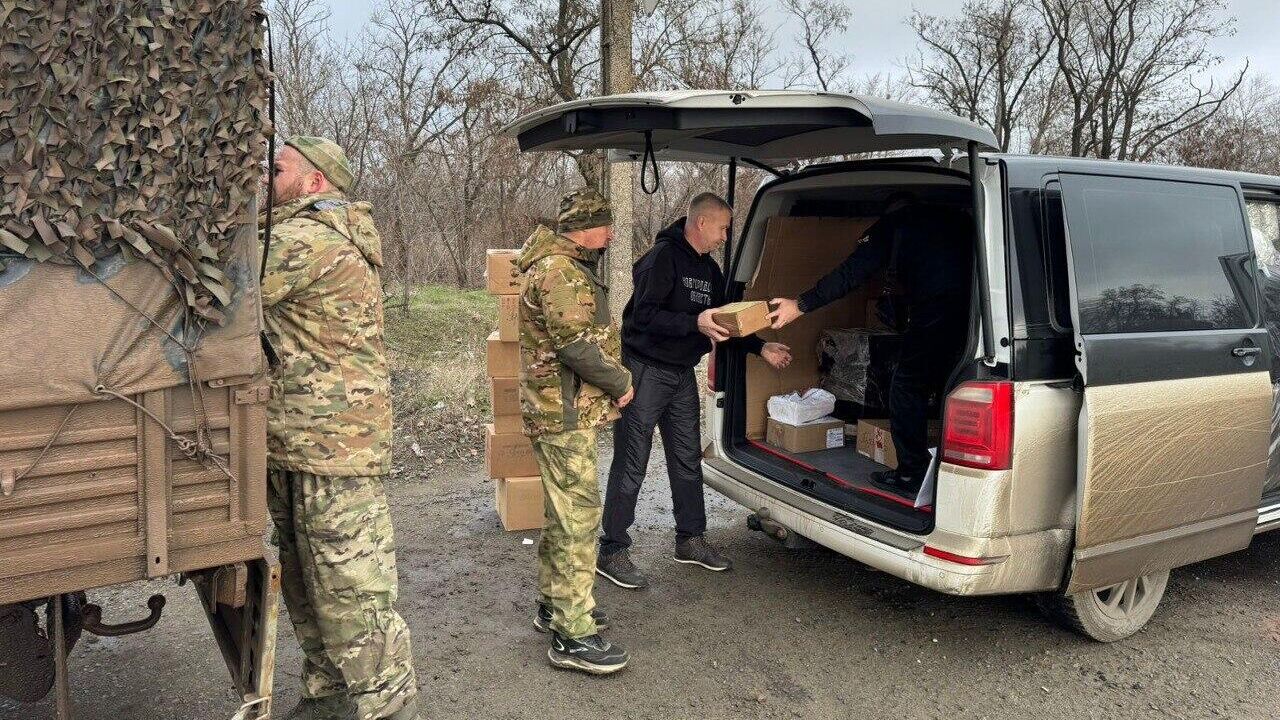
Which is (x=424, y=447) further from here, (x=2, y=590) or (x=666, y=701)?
(x=2, y=590)

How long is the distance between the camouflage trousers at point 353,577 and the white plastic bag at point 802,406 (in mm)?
2348

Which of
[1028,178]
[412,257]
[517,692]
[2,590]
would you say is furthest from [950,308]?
[412,257]

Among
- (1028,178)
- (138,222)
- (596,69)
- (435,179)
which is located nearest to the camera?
(138,222)

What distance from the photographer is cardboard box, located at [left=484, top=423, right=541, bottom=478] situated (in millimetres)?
4816

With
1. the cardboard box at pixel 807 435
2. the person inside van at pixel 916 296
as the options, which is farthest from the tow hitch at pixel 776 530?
the person inside van at pixel 916 296

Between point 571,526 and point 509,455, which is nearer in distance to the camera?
point 571,526

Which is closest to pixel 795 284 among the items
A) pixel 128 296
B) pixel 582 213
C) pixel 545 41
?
pixel 582 213

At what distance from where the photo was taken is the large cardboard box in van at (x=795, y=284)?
4609 mm

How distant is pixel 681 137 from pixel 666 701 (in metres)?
2.43

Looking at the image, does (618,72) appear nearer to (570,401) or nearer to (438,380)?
(438,380)

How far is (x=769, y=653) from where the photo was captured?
364 centimetres

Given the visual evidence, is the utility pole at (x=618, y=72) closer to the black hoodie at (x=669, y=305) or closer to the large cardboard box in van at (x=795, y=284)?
the large cardboard box in van at (x=795, y=284)

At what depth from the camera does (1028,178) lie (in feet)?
10.7

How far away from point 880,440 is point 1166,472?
51.7 inches
